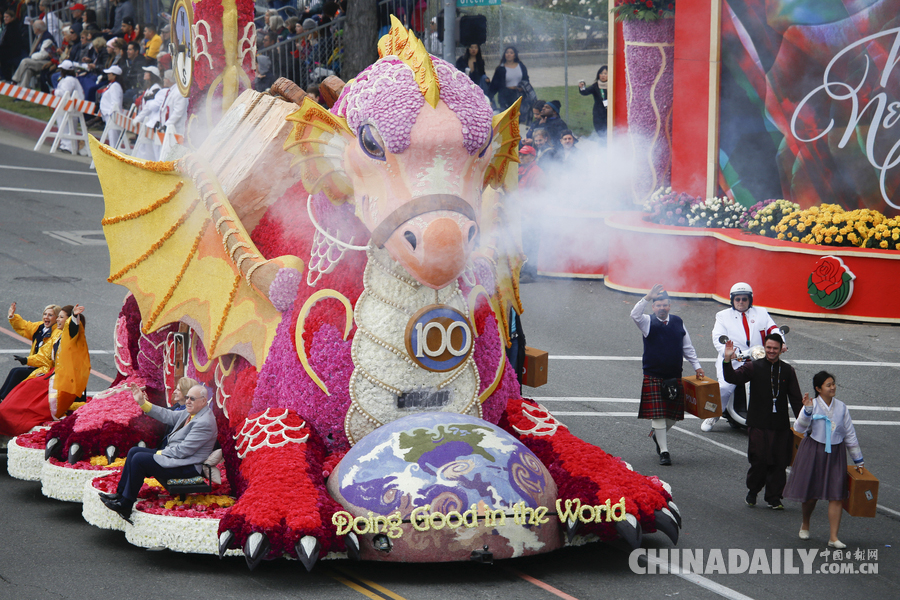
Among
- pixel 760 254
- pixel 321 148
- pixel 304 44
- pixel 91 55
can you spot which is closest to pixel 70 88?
pixel 91 55

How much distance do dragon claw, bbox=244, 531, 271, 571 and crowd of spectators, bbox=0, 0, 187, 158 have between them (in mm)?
12449

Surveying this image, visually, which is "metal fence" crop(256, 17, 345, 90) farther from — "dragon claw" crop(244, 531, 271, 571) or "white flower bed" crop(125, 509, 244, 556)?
"dragon claw" crop(244, 531, 271, 571)

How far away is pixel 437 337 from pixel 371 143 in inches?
48.5

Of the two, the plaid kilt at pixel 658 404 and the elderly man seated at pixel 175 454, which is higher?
the elderly man seated at pixel 175 454

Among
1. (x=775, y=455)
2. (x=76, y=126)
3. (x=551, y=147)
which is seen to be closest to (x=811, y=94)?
(x=551, y=147)

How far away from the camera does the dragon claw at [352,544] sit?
644 centimetres

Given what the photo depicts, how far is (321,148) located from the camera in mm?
7145

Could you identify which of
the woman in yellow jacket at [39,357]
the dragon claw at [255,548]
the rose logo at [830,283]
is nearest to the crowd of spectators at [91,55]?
the woman in yellow jacket at [39,357]

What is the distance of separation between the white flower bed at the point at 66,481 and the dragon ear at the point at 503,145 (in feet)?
10.5

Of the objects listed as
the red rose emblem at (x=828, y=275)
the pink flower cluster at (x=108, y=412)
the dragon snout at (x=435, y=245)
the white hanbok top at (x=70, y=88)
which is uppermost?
the white hanbok top at (x=70, y=88)

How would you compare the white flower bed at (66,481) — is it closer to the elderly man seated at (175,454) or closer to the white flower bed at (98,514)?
the white flower bed at (98,514)

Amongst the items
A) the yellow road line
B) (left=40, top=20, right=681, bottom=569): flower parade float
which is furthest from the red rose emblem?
the yellow road line

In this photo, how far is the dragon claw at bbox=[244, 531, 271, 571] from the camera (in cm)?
616

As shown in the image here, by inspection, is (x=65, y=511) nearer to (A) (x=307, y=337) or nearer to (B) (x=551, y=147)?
(A) (x=307, y=337)
